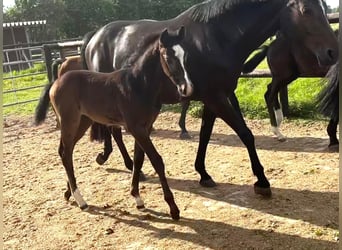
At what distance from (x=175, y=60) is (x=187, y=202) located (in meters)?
1.27

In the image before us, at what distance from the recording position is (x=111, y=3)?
20.6 meters

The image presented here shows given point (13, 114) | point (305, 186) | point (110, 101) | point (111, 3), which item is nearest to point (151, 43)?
point (110, 101)

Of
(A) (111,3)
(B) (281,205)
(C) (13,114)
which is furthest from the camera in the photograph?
(A) (111,3)

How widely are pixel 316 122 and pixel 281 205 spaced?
2.74 metres

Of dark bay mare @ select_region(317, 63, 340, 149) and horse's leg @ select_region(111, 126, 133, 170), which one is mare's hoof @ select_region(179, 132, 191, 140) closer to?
horse's leg @ select_region(111, 126, 133, 170)

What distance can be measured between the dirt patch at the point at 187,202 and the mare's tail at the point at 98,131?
41cm

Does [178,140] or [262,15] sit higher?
[262,15]

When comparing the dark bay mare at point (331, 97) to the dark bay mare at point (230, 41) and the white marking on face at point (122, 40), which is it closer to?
the dark bay mare at point (230, 41)

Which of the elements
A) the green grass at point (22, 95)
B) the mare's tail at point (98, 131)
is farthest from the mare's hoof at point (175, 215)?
the green grass at point (22, 95)

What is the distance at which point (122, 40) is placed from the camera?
413cm

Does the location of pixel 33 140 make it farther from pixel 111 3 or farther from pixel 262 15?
pixel 111 3

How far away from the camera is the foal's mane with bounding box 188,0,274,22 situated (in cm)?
318

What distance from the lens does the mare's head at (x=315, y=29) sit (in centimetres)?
282

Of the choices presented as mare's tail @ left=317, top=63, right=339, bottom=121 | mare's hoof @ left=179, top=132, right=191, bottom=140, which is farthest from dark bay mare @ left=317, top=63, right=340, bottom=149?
mare's hoof @ left=179, top=132, right=191, bottom=140
